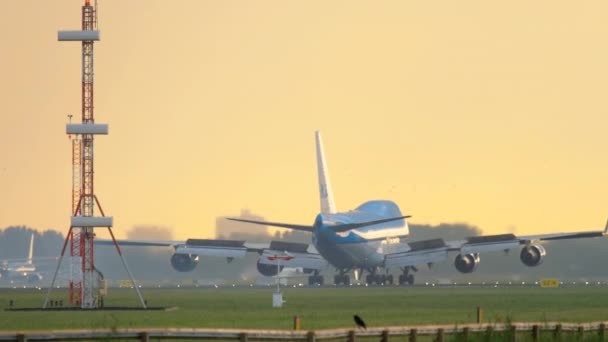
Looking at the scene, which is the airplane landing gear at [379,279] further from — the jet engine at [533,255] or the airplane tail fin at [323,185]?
the jet engine at [533,255]

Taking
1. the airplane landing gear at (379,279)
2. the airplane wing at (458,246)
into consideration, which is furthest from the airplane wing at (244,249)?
the airplane wing at (458,246)

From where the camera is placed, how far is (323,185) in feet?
499

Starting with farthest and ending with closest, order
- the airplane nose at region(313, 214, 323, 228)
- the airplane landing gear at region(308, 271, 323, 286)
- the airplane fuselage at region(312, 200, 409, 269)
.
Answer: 1. the airplane landing gear at region(308, 271, 323, 286)
2. the airplane fuselage at region(312, 200, 409, 269)
3. the airplane nose at region(313, 214, 323, 228)

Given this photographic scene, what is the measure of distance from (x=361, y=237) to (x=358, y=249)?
139cm

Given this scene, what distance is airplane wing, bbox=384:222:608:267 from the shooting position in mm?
136750

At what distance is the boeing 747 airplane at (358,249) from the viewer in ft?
448

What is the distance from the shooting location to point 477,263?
469ft


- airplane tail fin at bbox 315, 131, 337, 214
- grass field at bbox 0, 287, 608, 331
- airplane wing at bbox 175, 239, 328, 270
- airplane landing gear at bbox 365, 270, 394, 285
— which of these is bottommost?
grass field at bbox 0, 287, 608, 331

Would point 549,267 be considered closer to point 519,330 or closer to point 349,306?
point 349,306

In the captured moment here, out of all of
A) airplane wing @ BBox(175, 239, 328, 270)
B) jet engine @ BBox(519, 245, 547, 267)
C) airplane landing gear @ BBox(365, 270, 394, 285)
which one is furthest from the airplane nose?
jet engine @ BBox(519, 245, 547, 267)

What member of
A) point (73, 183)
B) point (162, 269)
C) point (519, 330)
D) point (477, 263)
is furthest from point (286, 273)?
point (519, 330)

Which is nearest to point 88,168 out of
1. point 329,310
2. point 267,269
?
point 329,310

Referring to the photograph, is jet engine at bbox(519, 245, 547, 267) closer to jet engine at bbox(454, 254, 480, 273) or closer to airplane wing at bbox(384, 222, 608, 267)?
airplane wing at bbox(384, 222, 608, 267)

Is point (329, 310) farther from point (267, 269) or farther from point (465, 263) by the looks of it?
point (267, 269)
